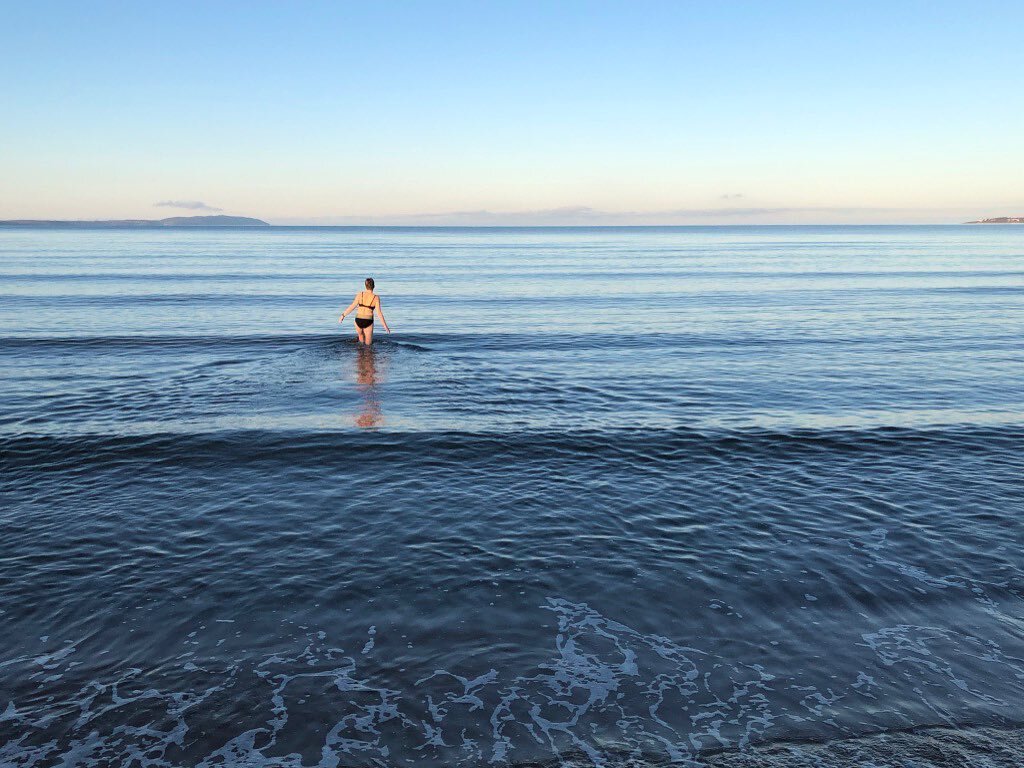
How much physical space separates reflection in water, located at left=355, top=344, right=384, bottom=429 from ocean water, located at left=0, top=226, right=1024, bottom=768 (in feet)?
0.67

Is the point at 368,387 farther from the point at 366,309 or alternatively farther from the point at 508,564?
the point at 508,564

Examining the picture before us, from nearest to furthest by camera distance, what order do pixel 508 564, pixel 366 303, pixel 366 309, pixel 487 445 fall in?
pixel 508 564 < pixel 487 445 < pixel 366 303 < pixel 366 309

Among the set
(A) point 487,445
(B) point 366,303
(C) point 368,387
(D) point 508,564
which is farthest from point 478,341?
(D) point 508,564

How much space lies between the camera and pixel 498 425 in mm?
18219

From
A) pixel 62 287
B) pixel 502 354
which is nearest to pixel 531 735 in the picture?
pixel 502 354

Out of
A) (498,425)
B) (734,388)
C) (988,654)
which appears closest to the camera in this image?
(988,654)

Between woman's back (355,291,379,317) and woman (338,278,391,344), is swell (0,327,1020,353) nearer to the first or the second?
woman (338,278,391,344)

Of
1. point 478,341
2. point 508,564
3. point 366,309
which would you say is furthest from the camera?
point 478,341

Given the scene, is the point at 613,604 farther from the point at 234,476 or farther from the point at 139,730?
→ the point at 234,476

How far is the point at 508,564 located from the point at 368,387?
1278cm

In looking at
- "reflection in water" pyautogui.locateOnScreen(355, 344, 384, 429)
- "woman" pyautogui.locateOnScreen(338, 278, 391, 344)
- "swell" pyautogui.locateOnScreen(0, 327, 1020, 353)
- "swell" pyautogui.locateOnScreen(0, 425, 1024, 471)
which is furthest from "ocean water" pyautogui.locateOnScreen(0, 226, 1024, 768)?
"swell" pyautogui.locateOnScreen(0, 327, 1020, 353)

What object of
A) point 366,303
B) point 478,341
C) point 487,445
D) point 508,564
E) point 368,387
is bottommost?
point 478,341

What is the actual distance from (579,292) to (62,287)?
119ft

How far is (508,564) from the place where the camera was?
10.7 metres
